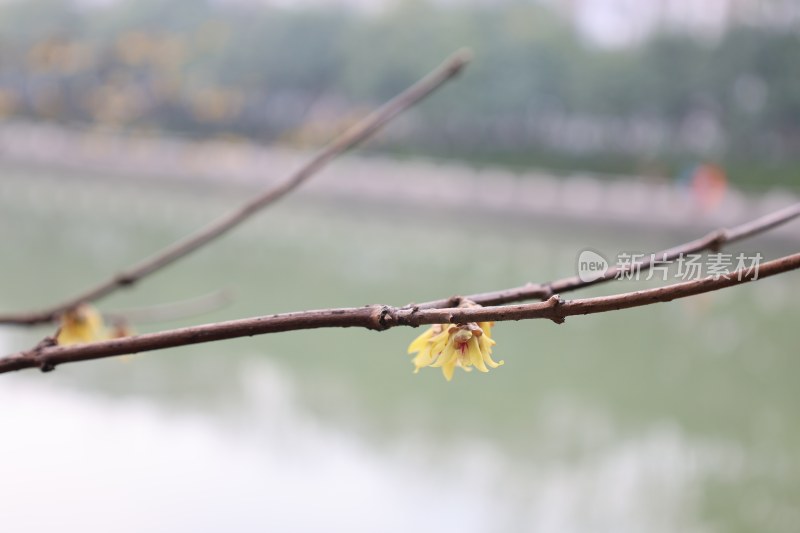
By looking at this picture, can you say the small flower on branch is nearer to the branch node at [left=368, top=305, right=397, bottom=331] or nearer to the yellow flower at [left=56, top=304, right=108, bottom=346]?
the branch node at [left=368, top=305, right=397, bottom=331]

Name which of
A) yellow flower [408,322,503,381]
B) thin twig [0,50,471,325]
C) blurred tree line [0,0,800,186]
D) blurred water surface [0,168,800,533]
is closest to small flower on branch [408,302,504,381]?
yellow flower [408,322,503,381]

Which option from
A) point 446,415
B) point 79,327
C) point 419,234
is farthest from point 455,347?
point 419,234

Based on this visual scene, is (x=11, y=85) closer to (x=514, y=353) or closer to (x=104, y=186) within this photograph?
(x=104, y=186)

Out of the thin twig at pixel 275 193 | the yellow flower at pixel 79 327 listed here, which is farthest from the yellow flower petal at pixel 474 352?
the yellow flower at pixel 79 327

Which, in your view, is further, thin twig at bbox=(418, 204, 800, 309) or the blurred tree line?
the blurred tree line

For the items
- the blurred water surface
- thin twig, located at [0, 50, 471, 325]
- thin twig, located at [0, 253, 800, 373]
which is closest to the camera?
thin twig, located at [0, 253, 800, 373]

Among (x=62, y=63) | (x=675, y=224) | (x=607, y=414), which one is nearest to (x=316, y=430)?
(x=607, y=414)
